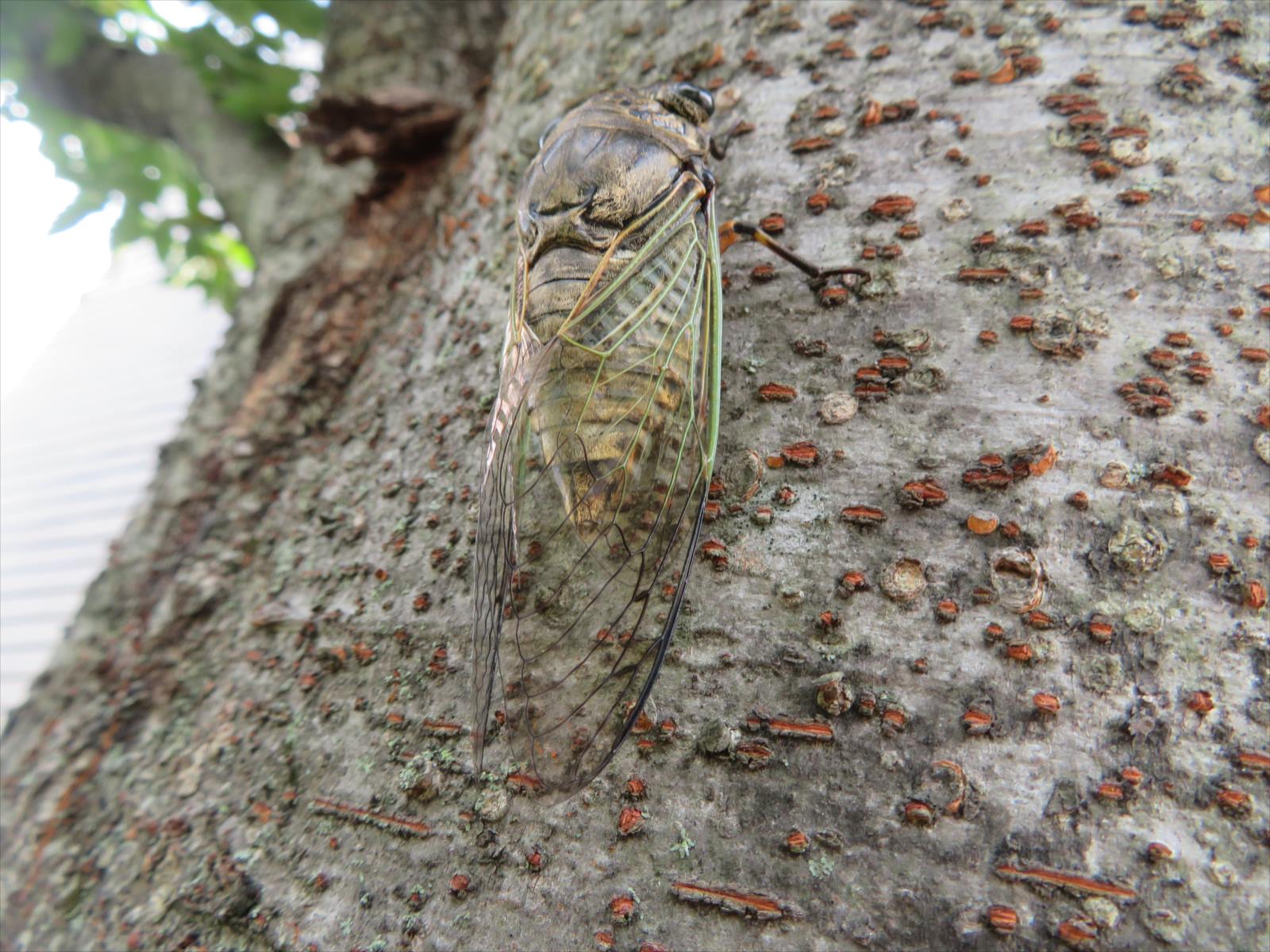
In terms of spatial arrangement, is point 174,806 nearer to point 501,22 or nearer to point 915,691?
point 915,691

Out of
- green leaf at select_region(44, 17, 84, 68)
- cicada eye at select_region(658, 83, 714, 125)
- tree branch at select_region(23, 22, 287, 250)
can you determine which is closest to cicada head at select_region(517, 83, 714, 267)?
cicada eye at select_region(658, 83, 714, 125)

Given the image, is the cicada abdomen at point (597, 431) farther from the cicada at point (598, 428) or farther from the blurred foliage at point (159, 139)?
the blurred foliage at point (159, 139)

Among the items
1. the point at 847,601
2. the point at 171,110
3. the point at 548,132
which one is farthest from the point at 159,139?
the point at 847,601

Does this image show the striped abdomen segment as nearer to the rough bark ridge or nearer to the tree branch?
the rough bark ridge

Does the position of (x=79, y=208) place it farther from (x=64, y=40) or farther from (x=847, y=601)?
(x=847, y=601)

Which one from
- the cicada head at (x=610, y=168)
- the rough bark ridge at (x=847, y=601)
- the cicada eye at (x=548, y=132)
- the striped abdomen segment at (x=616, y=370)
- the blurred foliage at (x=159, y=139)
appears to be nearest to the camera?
the rough bark ridge at (x=847, y=601)

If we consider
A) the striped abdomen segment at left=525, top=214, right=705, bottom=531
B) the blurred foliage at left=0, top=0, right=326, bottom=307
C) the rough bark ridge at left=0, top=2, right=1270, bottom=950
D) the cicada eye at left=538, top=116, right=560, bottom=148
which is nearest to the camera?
the rough bark ridge at left=0, top=2, right=1270, bottom=950

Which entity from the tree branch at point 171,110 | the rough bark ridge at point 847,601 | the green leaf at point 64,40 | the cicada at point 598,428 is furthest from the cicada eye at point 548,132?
the green leaf at point 64,40

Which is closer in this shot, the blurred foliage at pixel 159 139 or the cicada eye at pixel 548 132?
the cicada eye at pixel 548 132

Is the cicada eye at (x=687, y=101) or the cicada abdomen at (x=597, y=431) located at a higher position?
the cicada eye at (x=687, y=101)

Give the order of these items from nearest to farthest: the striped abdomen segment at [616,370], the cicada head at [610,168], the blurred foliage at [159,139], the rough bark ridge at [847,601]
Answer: the rough bark ridge at [847,601] → the striped abdomen segment at [616,370] → the cicada head at [610,168] → the blurred foliage at [159,139]
